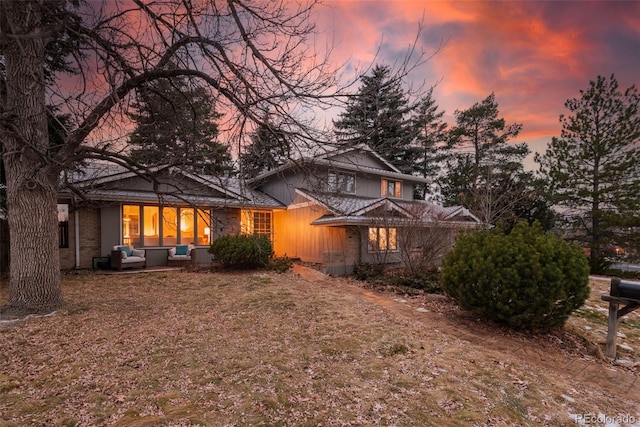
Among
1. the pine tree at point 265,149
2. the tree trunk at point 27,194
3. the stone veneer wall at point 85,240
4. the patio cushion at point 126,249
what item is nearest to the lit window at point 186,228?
the patio cushion at point 126,249

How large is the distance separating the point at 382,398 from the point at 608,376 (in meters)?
3.87

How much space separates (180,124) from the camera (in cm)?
664

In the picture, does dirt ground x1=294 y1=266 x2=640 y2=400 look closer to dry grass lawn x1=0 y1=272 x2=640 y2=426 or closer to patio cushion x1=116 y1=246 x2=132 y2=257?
dry grass lawn x1=0 y1=272 x2=640 y2=426

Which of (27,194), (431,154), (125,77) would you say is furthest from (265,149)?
(431,154)

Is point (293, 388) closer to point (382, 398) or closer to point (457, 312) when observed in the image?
point (382, 398)

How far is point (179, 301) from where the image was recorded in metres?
6.90

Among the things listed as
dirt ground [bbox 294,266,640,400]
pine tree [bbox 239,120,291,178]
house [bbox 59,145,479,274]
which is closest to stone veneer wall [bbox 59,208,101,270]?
house [bbox 59,145,479,274]

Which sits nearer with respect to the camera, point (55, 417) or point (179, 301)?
point (55, 417)

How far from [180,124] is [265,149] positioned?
8.22 ft

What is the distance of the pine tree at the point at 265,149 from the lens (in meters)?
5.09

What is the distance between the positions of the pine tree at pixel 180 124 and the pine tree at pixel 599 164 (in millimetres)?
21711

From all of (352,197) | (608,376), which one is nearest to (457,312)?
(608,376)

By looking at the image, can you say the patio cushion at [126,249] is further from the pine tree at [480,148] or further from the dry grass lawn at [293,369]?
the pine tree at [480,148]

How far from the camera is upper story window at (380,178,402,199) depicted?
18.1 m
